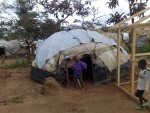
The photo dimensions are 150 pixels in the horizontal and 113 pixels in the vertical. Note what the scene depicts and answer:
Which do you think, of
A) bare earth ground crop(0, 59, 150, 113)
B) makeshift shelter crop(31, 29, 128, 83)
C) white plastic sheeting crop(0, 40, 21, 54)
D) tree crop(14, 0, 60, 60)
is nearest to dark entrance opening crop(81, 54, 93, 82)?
makeshift shelter crop(31, 29, 128, 83)

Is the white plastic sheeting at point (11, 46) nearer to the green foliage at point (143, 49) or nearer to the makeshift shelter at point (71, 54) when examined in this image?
the green foliage at point (143, 49)

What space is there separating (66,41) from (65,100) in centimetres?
372

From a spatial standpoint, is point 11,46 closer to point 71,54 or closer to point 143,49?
point 143,49

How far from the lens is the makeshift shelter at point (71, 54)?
11594 mm

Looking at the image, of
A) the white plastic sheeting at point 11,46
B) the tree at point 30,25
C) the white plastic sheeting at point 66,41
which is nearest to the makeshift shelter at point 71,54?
the white plastic sheeting at point 66,41

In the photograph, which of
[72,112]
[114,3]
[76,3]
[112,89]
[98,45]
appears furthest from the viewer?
[76,3]

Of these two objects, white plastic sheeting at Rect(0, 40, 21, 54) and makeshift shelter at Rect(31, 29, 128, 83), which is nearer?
makeshift shelter at Rect(31, 29, 128, 83)

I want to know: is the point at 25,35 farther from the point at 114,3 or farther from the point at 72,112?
the point at 72,112

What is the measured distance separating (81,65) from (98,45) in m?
1.84

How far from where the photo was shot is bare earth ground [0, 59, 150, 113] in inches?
326

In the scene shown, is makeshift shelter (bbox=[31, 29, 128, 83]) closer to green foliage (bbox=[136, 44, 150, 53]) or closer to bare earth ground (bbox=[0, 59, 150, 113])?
bare earth ground (bbox=[0, 59, 150, 113])

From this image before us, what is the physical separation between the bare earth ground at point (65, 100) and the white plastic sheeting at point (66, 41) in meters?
1.36

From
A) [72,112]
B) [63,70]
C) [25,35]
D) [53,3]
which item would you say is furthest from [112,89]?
[53,3]

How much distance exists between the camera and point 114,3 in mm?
16422
